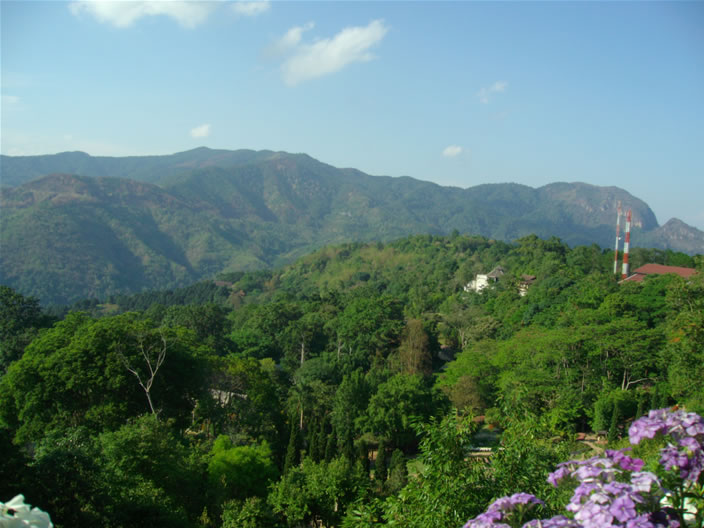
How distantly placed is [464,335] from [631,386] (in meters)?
16.0

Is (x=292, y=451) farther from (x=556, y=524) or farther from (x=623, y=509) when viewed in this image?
(x=623, y=509)

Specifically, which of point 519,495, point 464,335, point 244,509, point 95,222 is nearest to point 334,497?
point 244,509

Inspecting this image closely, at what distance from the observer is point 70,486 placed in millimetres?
8969

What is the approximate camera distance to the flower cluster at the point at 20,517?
8.67 ft

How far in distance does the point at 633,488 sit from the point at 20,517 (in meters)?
3.10

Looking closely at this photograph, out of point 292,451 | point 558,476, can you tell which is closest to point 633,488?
point 558,476

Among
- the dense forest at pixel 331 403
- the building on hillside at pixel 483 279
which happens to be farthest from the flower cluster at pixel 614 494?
the building on hillside at pixel 483 279

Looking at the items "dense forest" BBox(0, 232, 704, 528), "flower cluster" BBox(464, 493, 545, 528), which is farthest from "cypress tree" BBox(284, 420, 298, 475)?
"flower cluster" BBox(464, 493, 545, 528)

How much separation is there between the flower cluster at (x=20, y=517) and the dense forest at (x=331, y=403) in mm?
A: 2983

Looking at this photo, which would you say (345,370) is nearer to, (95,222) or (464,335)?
(464,335)

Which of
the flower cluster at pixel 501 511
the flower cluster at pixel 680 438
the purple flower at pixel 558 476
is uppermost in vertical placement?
the flower cluster at pixel 680 438

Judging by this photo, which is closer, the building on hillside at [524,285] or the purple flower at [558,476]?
the purple flower at [558,476]

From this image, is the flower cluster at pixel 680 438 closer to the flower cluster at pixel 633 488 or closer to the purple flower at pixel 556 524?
the flower cluster at pixel 633 488

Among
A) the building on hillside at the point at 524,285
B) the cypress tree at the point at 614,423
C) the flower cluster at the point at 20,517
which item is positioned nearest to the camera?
the flower cluster at the point at 20,517
